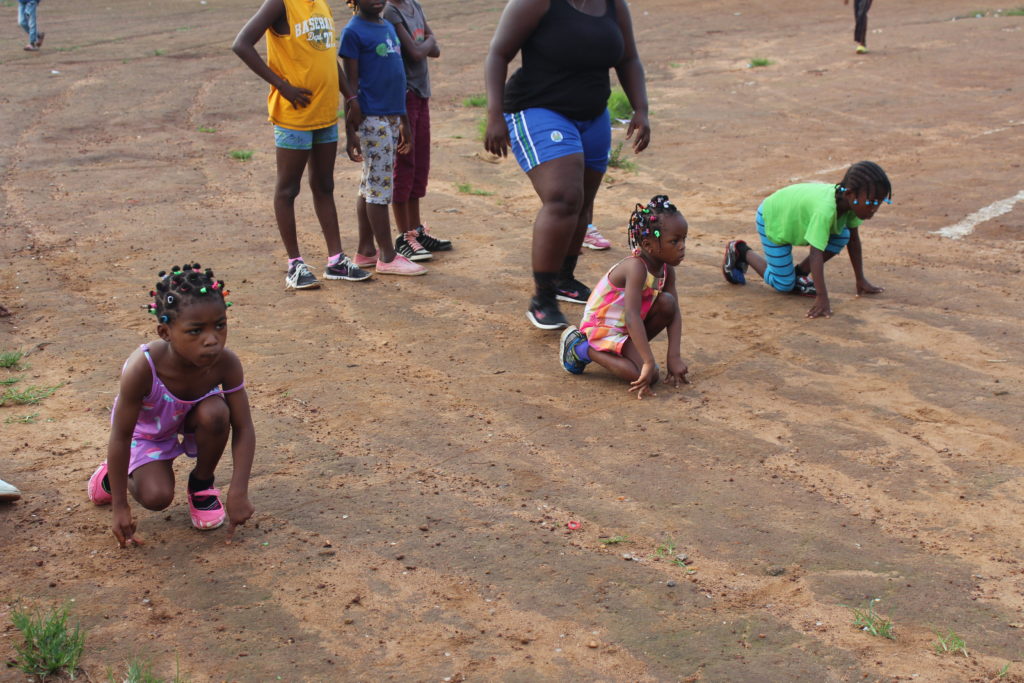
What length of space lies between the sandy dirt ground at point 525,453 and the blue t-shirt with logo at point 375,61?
1.09 meters

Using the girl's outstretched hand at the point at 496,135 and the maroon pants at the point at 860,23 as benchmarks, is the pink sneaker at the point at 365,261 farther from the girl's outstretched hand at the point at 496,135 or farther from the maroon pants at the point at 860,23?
the maroon pants at the point at 860,23

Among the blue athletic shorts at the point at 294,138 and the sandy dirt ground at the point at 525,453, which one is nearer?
the sandy dirt ground at the point at 525,453

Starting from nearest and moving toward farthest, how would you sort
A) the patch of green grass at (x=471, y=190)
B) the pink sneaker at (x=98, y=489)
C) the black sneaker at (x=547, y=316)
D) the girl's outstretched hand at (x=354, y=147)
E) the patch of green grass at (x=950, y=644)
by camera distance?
the patch of green grass at (x=950, y=644) < the pink sneaker at (x=98, y=489) < the black sneaker at (x=547, y=316) < the girl's outstretched hand at (x=354, y=147) < the patch of green grass at (x=471, y=190)

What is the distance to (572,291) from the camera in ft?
20.7

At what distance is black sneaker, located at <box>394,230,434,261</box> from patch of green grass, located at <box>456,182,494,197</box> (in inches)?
71.2

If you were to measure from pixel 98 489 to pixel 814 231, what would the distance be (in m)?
4.20

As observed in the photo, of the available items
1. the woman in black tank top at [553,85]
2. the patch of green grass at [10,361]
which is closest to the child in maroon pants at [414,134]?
the woman in black tank top at [553,85]

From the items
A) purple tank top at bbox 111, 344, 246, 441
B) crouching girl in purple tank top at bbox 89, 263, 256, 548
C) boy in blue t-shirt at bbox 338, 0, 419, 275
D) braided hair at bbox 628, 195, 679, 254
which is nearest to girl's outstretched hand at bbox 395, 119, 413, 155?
boy in blue t-shirt at bbox 338, 0, 419, 275

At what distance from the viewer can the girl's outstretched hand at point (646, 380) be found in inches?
194

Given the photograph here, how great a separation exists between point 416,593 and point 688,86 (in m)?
11.5

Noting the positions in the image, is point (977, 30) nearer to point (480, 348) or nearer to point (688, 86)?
point (688, 86)

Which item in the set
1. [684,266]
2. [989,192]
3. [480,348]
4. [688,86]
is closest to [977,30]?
[688,86]

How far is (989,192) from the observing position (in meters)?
8.55

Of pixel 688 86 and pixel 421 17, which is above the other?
pixel 421 17
